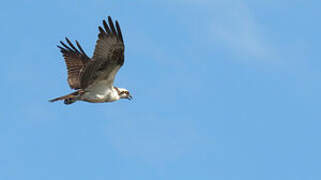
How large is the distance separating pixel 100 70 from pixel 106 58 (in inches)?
25.6

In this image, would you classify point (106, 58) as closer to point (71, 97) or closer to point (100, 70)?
point (100, 70)

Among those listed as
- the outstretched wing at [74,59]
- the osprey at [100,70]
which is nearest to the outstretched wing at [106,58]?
the osprey at [100,70]

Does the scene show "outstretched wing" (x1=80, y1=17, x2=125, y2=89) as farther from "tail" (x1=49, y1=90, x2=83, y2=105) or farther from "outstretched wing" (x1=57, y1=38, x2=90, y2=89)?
"outstretched wing" (x1=57, y1=38, x2=90, y2=89)

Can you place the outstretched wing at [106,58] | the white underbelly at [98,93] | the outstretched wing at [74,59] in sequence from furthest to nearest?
the outstretched wing at [74,59]
the white underbelly at [98,93]
the outstretched wing at [106,58]

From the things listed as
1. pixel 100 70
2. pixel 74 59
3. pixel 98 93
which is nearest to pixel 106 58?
pixel 100 70

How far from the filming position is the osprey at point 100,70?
54.0 feet

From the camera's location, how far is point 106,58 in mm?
16859

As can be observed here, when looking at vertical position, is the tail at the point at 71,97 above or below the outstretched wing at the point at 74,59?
below

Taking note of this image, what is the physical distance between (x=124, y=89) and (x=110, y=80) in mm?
1931

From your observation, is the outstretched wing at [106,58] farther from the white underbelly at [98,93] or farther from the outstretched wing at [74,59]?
the outstretched wing at [74,59]

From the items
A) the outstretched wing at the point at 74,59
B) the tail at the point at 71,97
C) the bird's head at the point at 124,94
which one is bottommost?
the tail at the point at 71,97

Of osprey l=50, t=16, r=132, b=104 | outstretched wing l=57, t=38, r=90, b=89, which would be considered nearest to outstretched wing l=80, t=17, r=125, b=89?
osprey l=50, t=16, r=132, b=104

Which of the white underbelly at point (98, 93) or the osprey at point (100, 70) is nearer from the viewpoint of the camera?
the osprey at point (100, 70)

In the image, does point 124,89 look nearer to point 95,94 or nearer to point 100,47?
point 95,94
